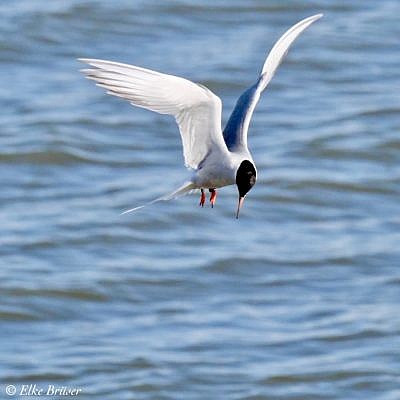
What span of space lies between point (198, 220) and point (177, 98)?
6640 mm

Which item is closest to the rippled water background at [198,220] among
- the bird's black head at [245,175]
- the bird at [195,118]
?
the bird at [195,118]

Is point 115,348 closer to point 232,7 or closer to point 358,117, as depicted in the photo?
point 358,117

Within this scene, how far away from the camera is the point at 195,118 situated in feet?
19.4

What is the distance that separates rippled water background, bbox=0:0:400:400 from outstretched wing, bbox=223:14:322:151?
4.02 m

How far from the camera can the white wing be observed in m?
5.53

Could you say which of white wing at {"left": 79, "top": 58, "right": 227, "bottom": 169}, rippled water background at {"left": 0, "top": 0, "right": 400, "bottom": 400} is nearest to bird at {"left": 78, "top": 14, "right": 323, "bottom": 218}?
white wing at {"left": 79, "top": 58, "right": 227, "bottom": 169}

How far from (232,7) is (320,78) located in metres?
1.70

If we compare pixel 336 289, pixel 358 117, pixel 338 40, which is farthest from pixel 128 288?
pixel 338 40

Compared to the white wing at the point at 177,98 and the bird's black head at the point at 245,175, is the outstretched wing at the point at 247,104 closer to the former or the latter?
the white wing at the point at 177,98

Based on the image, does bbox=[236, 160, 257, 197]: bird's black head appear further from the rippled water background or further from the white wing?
the rippled water background

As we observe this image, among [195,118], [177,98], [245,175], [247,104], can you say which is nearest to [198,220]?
[247,104]

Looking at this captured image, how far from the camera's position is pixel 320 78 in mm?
14945

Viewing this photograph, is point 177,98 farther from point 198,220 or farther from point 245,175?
point 198,220

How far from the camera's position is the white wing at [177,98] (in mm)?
5531
